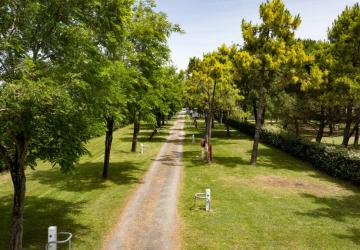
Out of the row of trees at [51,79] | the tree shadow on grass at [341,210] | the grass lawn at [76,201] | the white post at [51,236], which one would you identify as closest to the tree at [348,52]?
the tree shadow on grass at [341,210]

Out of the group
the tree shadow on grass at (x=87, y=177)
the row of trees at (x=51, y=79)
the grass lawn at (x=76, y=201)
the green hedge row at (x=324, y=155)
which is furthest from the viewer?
the green hedge row at (x=324, y=155)

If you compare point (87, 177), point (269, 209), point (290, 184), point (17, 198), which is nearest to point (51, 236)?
point (17, 198)

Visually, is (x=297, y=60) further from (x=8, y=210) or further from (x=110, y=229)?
(x=8, y=210)

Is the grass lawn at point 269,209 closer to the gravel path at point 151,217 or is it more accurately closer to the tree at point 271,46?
the gravel path at point 151,217

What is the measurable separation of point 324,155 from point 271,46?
884cm

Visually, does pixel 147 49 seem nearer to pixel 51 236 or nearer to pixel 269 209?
pixel 269 209

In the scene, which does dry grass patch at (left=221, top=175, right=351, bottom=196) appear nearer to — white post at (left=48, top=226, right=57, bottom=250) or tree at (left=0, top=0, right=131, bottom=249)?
tree at (left=0, top=0, right=131, bottom=249)

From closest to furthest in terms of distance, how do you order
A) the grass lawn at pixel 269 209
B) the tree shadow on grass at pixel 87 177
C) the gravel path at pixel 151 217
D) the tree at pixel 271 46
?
the gravel path at pixel 151 217
the grass lawn at pixel 269 209
the tree shadow on grass at pixel 87 177
the tree at pixel 271 46

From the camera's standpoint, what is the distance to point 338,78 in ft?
91.0

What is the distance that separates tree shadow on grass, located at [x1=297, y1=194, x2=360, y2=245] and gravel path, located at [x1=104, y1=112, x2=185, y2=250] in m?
6.05

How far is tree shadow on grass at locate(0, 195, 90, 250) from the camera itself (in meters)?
12.6

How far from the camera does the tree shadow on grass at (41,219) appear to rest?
1261cm

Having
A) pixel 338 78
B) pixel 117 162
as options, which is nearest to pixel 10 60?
pixel 117 162

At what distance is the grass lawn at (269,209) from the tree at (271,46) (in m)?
7.30
